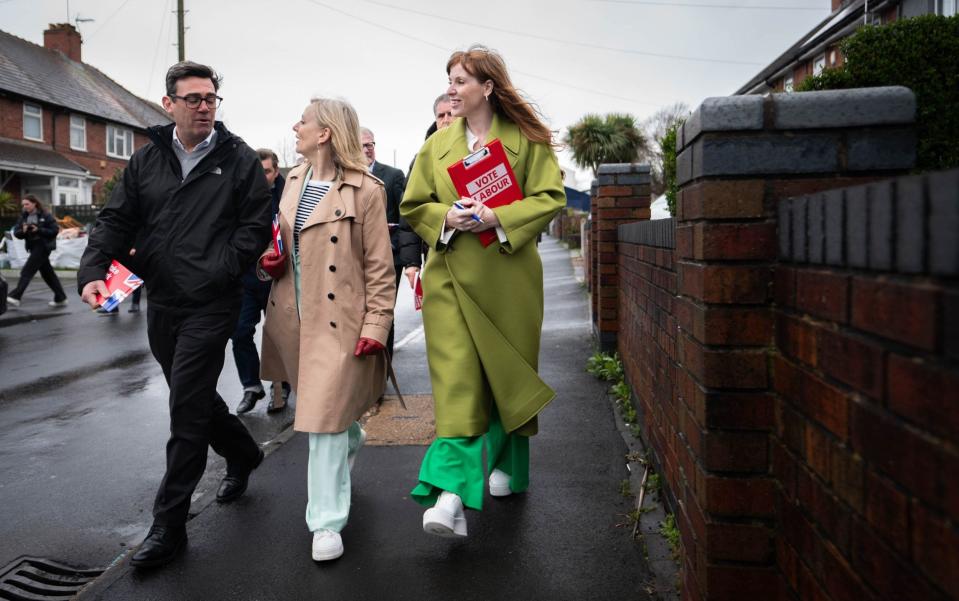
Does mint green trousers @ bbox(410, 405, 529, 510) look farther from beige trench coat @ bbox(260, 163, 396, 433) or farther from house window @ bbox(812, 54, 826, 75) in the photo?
house window @ bbox(812, 54, 826, 75)

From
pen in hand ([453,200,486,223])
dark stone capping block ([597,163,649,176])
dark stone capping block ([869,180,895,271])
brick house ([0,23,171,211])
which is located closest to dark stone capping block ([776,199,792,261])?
dark stone capping block ([869,180,895,271])

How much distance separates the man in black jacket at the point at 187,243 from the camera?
3709 mm

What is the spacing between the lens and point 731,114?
2.05 meters

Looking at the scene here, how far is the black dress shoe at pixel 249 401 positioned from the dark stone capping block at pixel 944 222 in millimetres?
5807

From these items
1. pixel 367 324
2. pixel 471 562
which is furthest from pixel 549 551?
pixel 367 324

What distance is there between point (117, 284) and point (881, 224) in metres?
3.44

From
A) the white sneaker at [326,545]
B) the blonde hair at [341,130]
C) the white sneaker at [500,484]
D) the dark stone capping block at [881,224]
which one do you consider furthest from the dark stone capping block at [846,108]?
the white sneaker at [500,484]

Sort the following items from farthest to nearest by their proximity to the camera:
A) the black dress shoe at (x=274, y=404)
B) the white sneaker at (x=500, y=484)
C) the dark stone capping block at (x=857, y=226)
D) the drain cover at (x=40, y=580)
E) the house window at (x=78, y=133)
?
1. the house window at (x=78, y=133)
2. the black dress shoe at (x=274, y=404)
3. the white sneaker at (x=500, y=484)
4. the drain cover at (x=40, y=580)
5. the dark stone capping block at (x=857, y=226)

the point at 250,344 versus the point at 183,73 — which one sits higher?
the point at 183,73

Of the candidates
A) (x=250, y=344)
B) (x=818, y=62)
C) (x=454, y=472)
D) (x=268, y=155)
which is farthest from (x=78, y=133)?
(x=454, y=472)

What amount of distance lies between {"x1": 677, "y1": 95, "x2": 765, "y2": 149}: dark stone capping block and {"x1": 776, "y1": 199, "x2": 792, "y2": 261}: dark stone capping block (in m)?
0.22

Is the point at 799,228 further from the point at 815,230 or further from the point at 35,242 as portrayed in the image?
the point at 35,242

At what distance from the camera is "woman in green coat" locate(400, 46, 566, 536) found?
3.59 meters

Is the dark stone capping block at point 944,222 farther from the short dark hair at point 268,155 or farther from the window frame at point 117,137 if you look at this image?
the window frame at point 117,137
